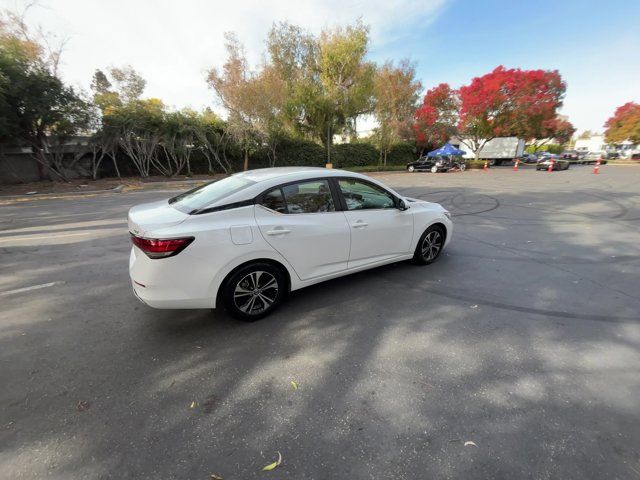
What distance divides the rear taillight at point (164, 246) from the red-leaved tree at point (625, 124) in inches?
2091

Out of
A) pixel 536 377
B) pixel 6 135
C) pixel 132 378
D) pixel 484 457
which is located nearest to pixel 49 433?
pixel 132 378

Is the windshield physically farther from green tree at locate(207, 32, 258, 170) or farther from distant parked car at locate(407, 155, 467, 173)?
distant parked car at locate(407, 155, 467, 173)

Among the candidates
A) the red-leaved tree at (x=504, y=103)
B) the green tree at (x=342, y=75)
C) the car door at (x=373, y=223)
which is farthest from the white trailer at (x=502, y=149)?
the car door at (x=373, y=223)

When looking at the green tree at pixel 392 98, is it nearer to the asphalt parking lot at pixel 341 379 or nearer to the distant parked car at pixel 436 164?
the distant parked car at pixel 436 164

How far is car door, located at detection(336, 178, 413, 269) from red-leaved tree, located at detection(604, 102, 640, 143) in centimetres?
5039

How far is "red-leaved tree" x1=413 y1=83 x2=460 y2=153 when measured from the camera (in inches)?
1297

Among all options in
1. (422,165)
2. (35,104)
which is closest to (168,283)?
(35,104)

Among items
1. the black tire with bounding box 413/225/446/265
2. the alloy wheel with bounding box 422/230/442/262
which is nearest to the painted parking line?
the black tire with bounding box 413/225/446/265

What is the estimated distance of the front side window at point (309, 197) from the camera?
344cm

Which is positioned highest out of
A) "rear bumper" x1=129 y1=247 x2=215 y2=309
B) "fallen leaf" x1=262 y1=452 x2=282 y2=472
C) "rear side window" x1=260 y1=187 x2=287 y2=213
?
"rear side window" x1=260 y1=187 x2=287 y2=213

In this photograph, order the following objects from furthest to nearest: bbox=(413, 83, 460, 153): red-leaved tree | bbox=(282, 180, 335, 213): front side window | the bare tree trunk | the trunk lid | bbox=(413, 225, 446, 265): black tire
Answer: bbox=(413, 83, 460, 153): red-leaved tree, the bare tree trunk, bbox=(413, 225, 446, 265): black tire, bbox=(282, 180, 335, 213): front side window, the trunk lid

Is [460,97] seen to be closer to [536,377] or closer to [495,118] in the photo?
[495,118]

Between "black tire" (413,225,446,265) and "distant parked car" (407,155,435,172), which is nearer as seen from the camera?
"black tire" (413,225,446,265)

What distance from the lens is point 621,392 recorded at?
2.37 metres
